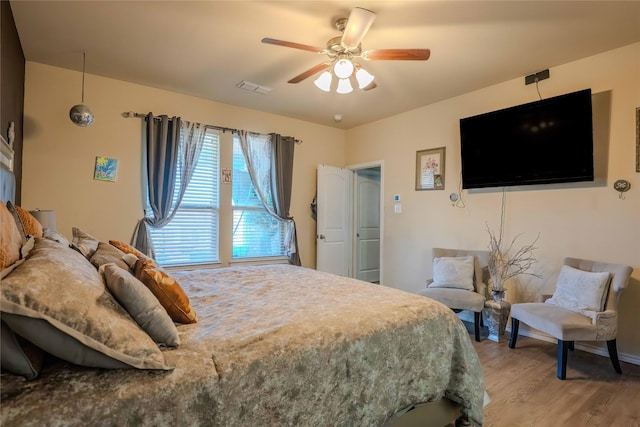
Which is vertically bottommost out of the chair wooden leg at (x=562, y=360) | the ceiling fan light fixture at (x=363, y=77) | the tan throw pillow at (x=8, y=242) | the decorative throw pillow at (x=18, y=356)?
the chair wooden leg at (x=562, y=360)

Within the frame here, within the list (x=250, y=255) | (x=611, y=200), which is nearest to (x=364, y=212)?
(x=250, y=255)

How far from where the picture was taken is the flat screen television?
287 cm

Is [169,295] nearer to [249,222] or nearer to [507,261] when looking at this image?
[249,222]

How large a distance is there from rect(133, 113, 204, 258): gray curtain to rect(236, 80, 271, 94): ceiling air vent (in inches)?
34.2

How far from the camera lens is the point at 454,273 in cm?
349

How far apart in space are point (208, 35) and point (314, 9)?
3.14 feet

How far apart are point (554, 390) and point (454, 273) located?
4.45 ft

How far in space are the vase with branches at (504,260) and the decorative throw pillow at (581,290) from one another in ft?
1.43

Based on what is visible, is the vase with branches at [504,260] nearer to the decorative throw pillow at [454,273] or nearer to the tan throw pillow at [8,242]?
the decorative throw pillow at [454,273]

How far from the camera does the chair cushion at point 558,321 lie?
2406 mm

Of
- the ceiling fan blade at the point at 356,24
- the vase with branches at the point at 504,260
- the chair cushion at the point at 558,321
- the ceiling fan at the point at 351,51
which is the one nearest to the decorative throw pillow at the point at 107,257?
the ceiling fan at the point at 351,51

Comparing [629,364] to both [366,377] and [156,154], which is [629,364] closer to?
[366,377]

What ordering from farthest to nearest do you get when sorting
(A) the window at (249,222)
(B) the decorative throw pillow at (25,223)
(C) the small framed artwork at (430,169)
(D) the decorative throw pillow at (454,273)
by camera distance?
(A) the window at (249,222) < (C) the small framed artwork at (430,169) < (D) the decorative throw pillow at (454,273) < (B) the decorative throw pillow at (25,223)

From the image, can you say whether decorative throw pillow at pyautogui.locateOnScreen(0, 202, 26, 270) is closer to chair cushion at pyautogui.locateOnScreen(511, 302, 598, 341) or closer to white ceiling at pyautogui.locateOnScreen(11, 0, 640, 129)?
white ceiling at pyautogui.locateOnScreen(11, 0, 640, 129)
